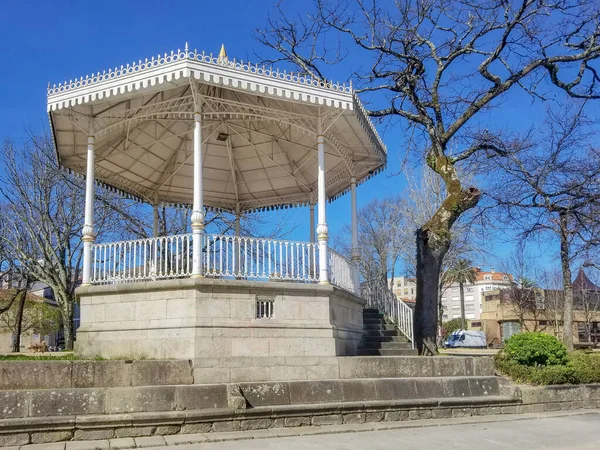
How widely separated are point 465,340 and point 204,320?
4111 centimetres

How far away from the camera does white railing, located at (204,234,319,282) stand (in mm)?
10461

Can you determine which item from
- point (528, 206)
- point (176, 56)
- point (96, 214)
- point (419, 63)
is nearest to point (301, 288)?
point (176, 56)

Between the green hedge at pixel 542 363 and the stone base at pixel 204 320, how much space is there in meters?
4.00

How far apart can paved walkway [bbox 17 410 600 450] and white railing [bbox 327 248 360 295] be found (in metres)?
3.51

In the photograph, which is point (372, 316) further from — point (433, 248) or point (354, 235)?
point (433, 248)

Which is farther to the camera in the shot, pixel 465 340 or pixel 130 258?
pixel 465 340

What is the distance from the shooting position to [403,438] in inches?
333

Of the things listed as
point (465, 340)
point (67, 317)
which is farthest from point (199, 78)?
point (465, 340)

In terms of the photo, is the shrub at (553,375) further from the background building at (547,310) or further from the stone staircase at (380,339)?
the background building at (547,310)

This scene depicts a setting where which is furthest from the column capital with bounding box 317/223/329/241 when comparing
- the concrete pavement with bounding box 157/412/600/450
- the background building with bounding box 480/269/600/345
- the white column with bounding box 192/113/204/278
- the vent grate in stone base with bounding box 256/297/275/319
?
the background building with bounding box 480/269/600/345

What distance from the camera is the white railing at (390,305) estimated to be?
1464 centimetres

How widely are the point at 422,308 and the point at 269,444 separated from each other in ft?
22.7

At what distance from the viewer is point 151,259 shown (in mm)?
11180

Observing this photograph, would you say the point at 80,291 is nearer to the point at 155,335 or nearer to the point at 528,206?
the point at 155,335
